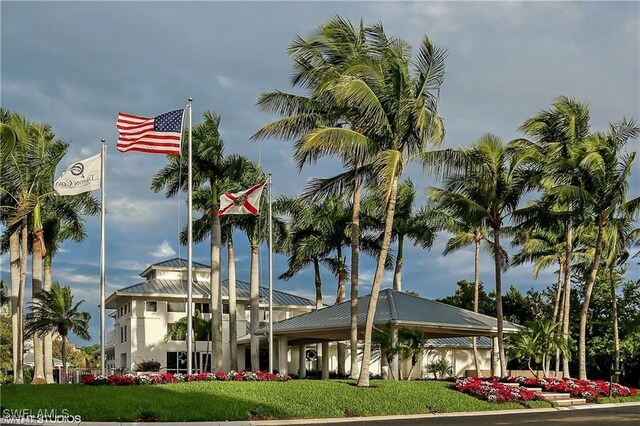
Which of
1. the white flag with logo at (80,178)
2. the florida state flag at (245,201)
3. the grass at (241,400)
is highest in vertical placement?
the white flag with logo at (80,178)

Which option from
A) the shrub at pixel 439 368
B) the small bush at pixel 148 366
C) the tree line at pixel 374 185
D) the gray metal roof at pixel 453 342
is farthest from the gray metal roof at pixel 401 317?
the gray metal roof at pixel 453 342

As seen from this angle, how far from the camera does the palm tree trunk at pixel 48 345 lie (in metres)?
38.8

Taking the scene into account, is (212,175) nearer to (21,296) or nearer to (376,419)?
(21,296)

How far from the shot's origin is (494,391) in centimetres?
2864

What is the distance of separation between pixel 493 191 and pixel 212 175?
14.0 metres

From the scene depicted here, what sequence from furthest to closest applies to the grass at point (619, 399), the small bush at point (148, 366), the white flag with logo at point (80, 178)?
1. the small bush at point (148, 366)
2. the grass at point (619, 399)
3. the white flag with logo at point (80, 178)

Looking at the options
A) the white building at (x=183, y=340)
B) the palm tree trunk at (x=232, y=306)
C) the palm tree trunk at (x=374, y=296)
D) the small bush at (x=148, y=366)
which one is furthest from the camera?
A: the white building at (x=183, y=340)

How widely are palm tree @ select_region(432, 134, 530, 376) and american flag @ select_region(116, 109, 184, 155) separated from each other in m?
13.4

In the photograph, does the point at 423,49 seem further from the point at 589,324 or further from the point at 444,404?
the point at 589,324

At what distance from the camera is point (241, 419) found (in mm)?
22016

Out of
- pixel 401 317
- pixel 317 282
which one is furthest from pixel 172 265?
pixel 401 317

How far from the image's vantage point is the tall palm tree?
3622cm

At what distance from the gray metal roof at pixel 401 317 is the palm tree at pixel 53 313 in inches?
429

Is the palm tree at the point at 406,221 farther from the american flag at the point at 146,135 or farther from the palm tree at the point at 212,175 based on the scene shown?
the american flag at the point at 146,135
